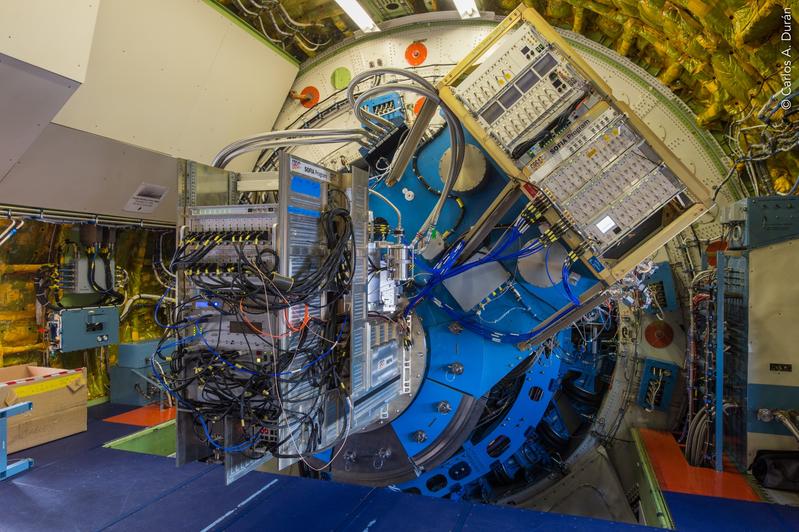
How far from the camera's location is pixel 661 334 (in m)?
4.24

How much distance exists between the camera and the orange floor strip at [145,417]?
4855 mm

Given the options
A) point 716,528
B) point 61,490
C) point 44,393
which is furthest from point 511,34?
point 44,393

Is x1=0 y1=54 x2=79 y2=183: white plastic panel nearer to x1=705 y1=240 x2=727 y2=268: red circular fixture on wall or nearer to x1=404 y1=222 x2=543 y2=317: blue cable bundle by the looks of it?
x1=404 y1=222 x2=543 y2=317: blue cable bundle

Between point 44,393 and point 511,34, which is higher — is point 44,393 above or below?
below

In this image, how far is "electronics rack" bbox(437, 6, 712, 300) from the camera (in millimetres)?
2633

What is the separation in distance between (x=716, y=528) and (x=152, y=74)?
5.21 m

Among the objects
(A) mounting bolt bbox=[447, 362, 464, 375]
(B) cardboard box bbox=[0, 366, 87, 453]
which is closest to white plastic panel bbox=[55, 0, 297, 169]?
(B) cardboard box bbox=[0, 366, 87, 453]

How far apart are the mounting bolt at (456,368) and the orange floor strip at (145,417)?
3383 millimetres

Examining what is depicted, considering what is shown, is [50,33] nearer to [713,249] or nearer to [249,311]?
[249,311]

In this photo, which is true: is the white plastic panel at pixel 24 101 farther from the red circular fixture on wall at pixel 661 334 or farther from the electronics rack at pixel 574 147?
the red circular fixture on wall at pixel 661 334

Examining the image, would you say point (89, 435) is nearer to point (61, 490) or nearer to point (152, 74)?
point (61, 490)

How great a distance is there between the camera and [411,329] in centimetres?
329

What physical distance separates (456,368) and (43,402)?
13.2ft

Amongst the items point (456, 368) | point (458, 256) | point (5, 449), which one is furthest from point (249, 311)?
point (5, 449)
